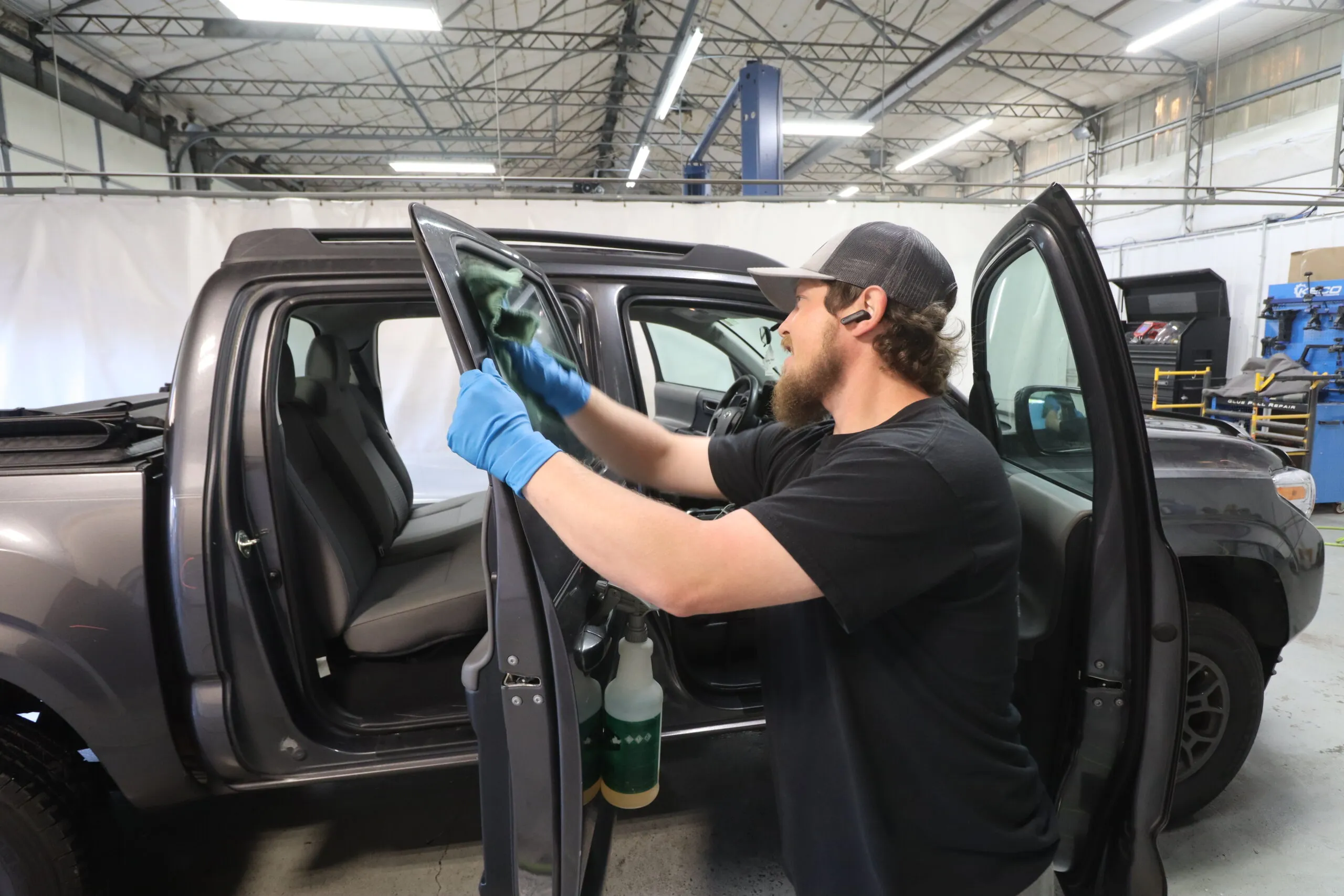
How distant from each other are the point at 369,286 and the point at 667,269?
79 centimetres

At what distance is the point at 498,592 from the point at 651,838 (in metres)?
1.37

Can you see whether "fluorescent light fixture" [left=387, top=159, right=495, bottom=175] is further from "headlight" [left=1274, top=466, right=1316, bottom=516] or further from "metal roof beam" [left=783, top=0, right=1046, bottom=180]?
"headlight" [left=1274, top=466, right=1316, bottom=516]

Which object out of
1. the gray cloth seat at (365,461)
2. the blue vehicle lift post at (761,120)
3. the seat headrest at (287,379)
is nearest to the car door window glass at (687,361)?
the gray cloth seat at (365,461)

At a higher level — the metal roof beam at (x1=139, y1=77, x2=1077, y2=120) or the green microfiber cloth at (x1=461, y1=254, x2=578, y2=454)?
the metal roof beam at (x1=139, y1=77, x2=1077, y2=120)

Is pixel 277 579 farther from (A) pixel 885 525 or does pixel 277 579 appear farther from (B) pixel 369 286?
(A) pixel 885 525

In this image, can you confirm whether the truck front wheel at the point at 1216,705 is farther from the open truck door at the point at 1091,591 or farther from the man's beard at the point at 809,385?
the man's beard at the point at 809,385

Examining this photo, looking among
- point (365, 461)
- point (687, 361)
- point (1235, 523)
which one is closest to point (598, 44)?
point (687, 361)

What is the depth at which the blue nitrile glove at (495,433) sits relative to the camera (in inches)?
40.9

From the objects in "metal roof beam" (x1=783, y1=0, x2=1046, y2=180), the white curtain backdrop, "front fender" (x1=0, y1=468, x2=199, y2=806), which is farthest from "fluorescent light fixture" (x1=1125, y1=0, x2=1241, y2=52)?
"front fender" (x1=0, y1=468, x2=199, y2=806)

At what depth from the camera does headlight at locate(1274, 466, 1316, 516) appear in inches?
91.7

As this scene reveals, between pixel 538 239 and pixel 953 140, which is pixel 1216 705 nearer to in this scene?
pixel 538 239

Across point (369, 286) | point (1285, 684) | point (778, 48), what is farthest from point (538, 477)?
point (778, 48)

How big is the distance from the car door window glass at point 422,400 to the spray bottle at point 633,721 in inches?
143

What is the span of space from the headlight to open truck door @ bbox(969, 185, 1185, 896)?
1.17 meters
